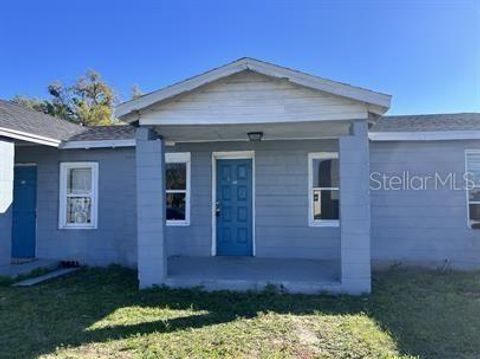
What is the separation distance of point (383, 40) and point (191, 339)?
36.1 feet

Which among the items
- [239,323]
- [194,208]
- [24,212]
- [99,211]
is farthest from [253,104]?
[24,212]

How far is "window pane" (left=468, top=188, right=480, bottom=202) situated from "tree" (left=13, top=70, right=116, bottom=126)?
26612mm

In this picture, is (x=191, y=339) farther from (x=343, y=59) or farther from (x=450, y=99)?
(x=450, y=99)

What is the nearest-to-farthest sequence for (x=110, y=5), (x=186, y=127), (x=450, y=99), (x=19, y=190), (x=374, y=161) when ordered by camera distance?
(x=186, y=127)
(x=374, y=161)
(x=19, y=190)
(x=110, y=5)
(x=450, y=99)

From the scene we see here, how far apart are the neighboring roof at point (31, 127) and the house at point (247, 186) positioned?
1.7 inches

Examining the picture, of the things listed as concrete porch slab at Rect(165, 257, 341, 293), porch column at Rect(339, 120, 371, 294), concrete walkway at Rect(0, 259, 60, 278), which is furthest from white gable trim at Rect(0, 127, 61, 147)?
porch column at Rect(339, 120, 371, 294)

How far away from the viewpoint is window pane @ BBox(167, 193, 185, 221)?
9.41 metres

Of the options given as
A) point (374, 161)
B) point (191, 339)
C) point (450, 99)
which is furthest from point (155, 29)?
point (191, 339)

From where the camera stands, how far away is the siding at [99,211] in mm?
9453

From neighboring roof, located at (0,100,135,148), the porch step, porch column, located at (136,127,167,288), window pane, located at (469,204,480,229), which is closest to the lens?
porch column, located at (136,127,167,288)

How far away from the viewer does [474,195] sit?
8.48m

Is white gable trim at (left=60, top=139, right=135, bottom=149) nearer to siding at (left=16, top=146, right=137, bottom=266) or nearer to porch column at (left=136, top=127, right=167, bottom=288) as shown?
siding at (left=16, top=146, right=137, bottom=266)

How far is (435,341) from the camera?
177 inches

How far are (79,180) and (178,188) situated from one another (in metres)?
2.47
